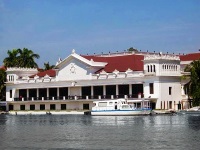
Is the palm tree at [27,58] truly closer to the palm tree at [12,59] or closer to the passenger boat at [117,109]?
the palm tree at [12,59]

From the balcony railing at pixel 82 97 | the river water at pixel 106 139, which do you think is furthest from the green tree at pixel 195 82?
the river water at pixel 106 139

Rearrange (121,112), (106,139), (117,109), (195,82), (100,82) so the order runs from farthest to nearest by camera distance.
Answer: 1. (100,82)
2. (195,82)
3. (117,109)
4. (121,112)
5. (106,139)

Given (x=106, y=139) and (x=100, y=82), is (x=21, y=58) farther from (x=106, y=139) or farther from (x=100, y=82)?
(x=106, y=139)

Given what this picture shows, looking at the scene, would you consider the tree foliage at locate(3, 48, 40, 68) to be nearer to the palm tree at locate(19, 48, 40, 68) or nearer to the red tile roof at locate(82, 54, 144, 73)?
the palm tree at locate(19, 48, 40, 68)

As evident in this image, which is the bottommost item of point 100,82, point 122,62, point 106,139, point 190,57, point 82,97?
point 106,139

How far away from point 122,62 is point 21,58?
33052mm

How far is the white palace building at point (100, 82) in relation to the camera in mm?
110000

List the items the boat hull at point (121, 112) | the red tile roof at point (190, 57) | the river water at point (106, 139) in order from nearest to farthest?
the river water at point (106, 139)
the boat hull at point (121, 112)
the red tile roof at point (190, 57)

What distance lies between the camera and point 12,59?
143 meters

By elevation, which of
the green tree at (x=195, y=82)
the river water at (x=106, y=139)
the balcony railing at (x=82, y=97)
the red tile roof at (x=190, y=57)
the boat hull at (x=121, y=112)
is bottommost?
the river water at (x=106, y=139)

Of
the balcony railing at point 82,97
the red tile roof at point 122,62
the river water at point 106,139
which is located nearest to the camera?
the river water at point 106,139

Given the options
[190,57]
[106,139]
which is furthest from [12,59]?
[106,139]

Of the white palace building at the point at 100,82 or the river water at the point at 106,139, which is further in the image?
the white palace building at the point at 100,82

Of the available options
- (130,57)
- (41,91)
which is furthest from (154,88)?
(41,91)
